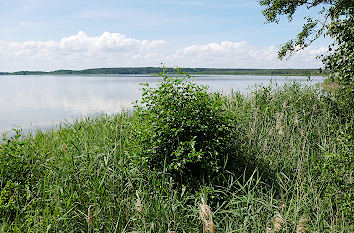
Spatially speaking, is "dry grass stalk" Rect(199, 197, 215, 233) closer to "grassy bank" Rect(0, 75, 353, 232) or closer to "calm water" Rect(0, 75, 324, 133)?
"grassy bank" Rect(0, 75, 353, 232)

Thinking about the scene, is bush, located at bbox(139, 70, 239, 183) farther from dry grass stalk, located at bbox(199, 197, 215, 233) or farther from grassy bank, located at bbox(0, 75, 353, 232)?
dry grass stalk, located at bbox(199, 197, 215, 233)

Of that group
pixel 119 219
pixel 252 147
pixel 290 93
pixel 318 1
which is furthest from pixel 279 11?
pixel 119 219

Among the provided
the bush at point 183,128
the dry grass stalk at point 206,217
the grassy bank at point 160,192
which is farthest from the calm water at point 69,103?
the dry grass stalk at point 206,217

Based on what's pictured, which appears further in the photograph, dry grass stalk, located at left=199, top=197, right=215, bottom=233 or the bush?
the bush

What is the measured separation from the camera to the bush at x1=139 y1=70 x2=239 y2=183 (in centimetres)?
390

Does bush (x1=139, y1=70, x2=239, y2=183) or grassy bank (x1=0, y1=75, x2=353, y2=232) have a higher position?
bush (x1=139, y1=70, x2=239, y2=183)

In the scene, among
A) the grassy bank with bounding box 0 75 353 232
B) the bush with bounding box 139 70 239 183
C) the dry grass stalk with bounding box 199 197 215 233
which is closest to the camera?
the dry grass stalk with bounding box 199 197 215 233

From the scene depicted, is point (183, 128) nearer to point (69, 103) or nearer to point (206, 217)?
point (206, 217)

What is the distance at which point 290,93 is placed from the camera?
8.11 meters

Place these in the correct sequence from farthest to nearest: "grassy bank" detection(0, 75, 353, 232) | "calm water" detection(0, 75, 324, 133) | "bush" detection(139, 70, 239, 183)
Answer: "calm water" detection(0, 75, 324, 133) < "bush" detection(139, 70, 239, 183) < "grassy bank" detection(0, 75, 353, 232)

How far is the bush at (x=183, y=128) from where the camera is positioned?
3904 millimetres

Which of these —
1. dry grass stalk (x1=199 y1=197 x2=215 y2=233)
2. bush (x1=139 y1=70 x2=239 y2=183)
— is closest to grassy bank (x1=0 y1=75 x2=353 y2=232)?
bush (x1=139 y1=70 x2=239 y2=183)

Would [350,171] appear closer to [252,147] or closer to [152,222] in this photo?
[252,147]

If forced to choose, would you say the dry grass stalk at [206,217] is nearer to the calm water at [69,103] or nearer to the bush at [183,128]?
the bush at [183,128]
